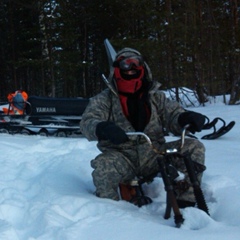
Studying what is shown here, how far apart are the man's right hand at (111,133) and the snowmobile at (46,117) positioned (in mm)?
5379

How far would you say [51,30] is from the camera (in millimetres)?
16953

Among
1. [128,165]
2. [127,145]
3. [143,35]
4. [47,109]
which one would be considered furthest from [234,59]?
[128,165]

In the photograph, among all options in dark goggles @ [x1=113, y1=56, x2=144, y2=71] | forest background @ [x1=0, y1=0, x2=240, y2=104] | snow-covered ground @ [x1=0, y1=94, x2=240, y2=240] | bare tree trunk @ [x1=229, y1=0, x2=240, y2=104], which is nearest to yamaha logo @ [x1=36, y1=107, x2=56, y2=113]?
snow-covered ground @ [x1=0, y1=94, x2=240, y2=240]

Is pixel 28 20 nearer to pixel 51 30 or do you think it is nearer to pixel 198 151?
pixel 51 30

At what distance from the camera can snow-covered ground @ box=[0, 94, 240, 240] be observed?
2.36 meters

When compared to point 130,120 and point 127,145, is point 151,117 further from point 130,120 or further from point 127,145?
point 127,145

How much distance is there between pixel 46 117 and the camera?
27.5ft

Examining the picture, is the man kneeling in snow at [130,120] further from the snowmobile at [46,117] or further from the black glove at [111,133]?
the snowmobile at [46,117]

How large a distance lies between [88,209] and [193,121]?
972 millimetres

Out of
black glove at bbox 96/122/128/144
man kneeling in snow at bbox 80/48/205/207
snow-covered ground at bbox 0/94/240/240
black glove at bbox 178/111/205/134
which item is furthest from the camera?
man kneeling in snow at bbox 80/48/205/207

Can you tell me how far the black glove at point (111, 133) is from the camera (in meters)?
2.69

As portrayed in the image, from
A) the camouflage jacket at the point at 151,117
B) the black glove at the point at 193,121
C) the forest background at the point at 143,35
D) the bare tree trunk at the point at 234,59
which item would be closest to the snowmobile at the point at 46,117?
the camouflage jacket at the point at 151,117

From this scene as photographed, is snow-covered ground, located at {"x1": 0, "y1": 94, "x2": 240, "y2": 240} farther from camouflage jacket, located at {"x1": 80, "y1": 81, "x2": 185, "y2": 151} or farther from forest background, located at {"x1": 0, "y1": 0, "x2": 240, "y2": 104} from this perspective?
forest background, located at {"x1": 0, "y1": 0, "x2": 240, "y2": 104}

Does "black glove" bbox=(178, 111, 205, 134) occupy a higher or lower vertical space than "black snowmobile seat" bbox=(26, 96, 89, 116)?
higher
